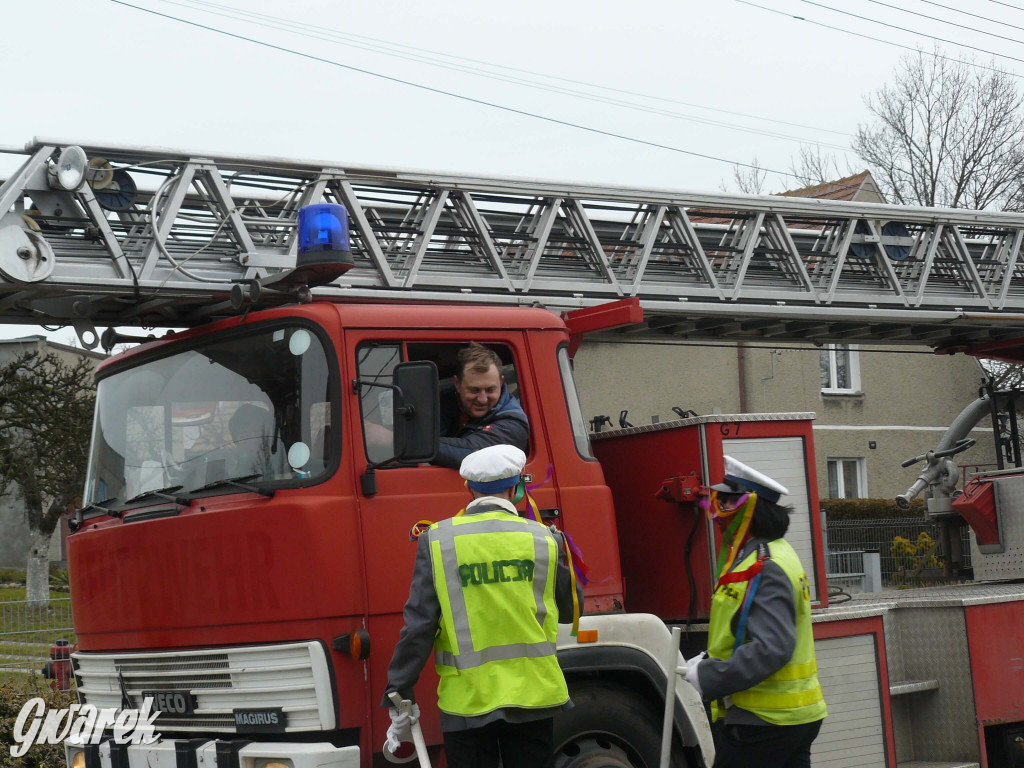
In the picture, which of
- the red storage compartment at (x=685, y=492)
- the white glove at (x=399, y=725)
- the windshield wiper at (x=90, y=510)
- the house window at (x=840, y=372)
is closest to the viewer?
the white glove at (x=399, y=725)

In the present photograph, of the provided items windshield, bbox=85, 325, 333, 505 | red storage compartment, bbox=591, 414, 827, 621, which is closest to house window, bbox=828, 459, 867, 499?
red storage compartment, bbox=591, 414, 827, 621

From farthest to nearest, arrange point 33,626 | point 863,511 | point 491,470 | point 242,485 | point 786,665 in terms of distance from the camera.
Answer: point 863,511, point 33,626, point 242,485, point 491,470, point 786,665

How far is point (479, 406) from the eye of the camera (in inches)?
198

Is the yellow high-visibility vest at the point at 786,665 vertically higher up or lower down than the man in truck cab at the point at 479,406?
lower down

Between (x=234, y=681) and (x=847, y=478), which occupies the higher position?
(x=847, y=478)

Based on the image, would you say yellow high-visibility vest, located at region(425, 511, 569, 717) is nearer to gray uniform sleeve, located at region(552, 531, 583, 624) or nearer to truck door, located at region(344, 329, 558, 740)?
gray uniform sleeve, located at region(552, 531, 583, 624)

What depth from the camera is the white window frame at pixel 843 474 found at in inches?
1152

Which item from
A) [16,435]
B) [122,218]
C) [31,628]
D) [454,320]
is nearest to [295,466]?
[454,320]

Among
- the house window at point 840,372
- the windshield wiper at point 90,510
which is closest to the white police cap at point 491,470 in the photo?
the windshield wiper at point 90,510

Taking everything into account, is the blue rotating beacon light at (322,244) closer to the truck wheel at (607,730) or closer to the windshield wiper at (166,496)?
the windshield wiper at (166,496)

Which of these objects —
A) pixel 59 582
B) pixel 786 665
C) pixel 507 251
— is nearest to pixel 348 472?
pixel 786 665

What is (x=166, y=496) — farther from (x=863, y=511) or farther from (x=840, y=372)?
(x=840, y=372)

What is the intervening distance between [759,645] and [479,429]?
152 cm

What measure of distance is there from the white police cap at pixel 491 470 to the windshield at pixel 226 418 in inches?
25.7
